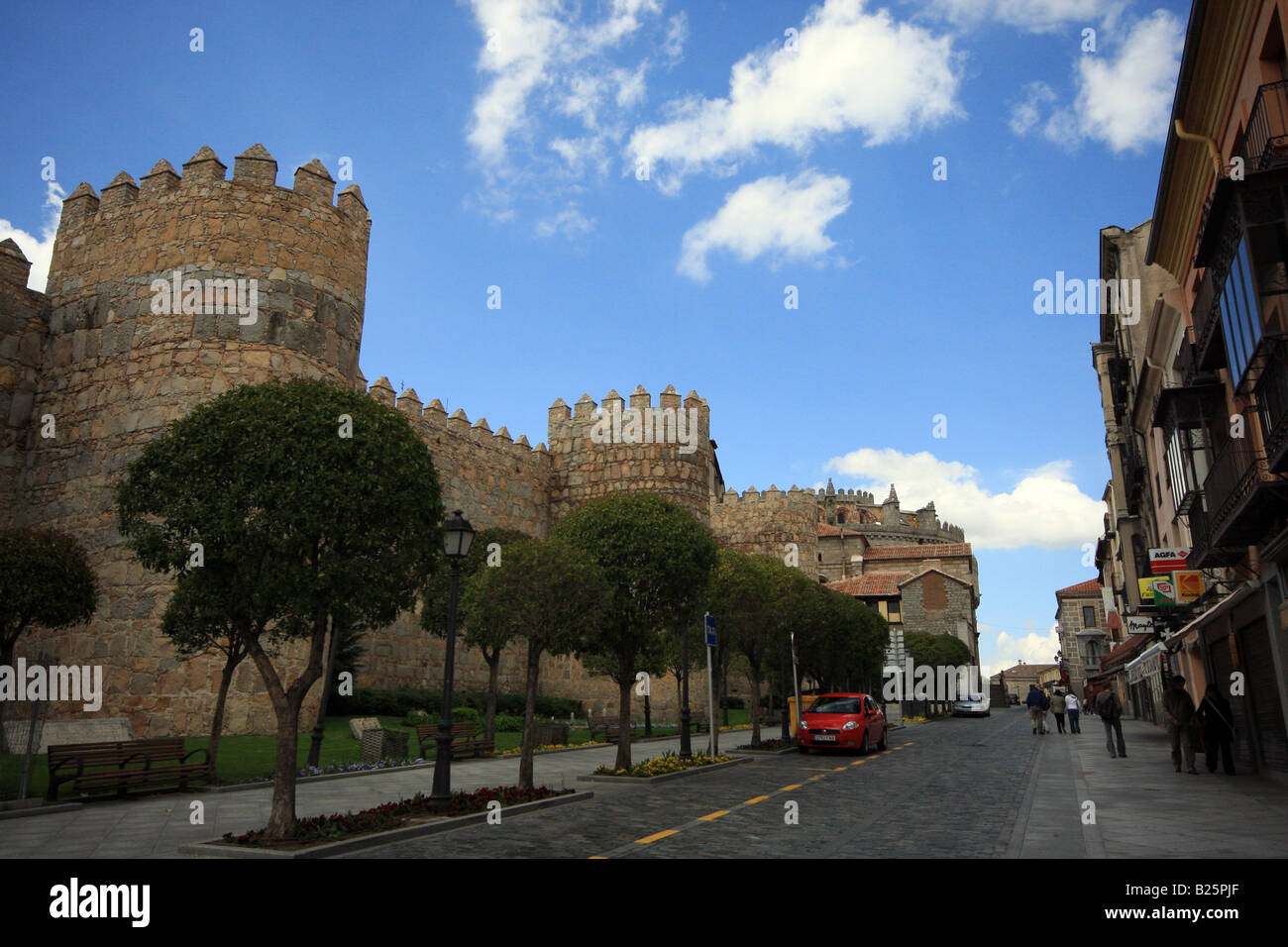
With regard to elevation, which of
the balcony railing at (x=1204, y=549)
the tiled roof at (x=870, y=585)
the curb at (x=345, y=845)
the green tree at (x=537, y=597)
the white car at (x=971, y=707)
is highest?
the tiled roof at (x=870, y=585)

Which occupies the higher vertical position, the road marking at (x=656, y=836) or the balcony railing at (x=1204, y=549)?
the balcony railing at (x=1204, y=549)

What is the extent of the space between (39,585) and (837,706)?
62.9 feet

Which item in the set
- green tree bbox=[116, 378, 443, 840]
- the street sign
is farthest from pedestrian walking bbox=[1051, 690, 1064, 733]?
green tree bbox=[116, 378, 443, 840]

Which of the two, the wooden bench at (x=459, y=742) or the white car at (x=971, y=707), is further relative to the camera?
the white car at (x=971, y=707)

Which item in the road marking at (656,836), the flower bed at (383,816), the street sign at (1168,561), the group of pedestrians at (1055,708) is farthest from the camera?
the group of pedestrians at (1055,708)

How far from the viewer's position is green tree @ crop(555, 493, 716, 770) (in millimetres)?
16688

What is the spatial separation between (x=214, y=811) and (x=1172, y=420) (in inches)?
691

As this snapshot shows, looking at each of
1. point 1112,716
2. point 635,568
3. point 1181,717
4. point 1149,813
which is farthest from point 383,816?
point 1112,716

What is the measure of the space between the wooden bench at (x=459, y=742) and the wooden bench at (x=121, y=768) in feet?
17.2

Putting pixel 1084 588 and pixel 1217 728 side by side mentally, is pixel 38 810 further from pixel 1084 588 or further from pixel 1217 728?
pixel 1084 588

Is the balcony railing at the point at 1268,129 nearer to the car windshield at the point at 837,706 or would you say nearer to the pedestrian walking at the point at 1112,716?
the pedestrian walking at the point at 1112,716

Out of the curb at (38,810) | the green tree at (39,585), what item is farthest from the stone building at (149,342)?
the curb at (38,810)

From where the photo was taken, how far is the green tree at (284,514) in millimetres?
8883
